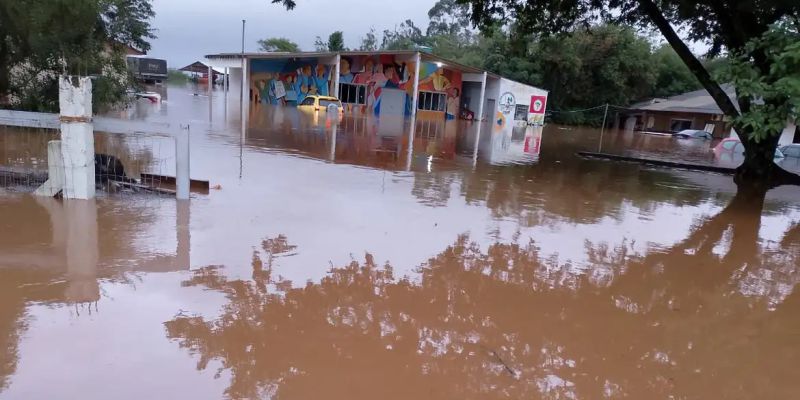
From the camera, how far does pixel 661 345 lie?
4305 mm

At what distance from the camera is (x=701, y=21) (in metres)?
16.6

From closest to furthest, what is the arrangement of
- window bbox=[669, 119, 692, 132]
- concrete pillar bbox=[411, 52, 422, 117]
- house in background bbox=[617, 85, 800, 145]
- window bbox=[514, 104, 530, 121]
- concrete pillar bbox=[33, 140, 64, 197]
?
concrete pillar bbox=[33, 140, 64, 197] < concrete pillar bbox=[411, 52, 422, 117] < window bbox=[514, 104, 530, 121] < house in background bbox=[617, 85, 800, 145] < window bbox=[669, 119, 692, 132]

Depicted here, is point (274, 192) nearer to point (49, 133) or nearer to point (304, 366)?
point (304, 366)

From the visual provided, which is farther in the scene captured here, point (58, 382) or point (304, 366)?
point (304, 366)

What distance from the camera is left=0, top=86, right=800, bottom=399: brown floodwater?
11.5 feet

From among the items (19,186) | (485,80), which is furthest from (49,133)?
(485,80)

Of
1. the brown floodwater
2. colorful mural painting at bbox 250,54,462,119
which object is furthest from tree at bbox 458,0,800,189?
colorful mural painting at bbox 250,54,462,119

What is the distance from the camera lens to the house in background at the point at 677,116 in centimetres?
4232

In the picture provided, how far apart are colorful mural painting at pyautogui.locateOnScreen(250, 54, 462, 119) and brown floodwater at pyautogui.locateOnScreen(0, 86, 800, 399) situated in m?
29.2

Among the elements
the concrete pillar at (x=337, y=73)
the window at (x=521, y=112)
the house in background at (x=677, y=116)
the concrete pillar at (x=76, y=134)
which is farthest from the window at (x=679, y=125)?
the concrete pillar at (x=76, y=134)

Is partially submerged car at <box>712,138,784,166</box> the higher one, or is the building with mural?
the building with mural

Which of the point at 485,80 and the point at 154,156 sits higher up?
the point at 485,80

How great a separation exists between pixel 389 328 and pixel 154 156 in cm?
894

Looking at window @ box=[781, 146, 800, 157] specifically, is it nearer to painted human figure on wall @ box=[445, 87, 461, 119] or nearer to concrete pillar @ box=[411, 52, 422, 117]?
concrete pillar @ box=[411, 52, 422, 117]
